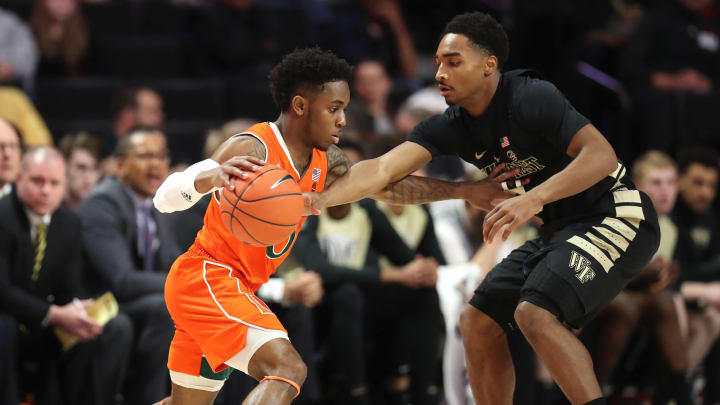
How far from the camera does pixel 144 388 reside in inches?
223

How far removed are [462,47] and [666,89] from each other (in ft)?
16.8

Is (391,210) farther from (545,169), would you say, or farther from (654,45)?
(654,45)

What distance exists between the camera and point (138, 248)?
19.9ft

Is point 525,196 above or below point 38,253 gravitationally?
above

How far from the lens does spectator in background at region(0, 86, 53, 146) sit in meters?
7.42

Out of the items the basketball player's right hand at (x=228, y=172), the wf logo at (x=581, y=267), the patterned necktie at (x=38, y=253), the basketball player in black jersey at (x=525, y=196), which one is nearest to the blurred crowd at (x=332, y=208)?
the patterned necktie at (x=38, y=253)

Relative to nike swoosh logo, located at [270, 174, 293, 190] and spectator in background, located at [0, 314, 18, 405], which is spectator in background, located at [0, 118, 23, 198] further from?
nike swoosh logo, located at [270, 174, 293, 190]

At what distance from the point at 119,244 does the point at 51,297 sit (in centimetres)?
50

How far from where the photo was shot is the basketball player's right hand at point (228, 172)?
3791 mm

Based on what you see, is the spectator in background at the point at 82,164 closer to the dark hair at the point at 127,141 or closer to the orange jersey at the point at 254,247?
the dark hair at the point at 127,141

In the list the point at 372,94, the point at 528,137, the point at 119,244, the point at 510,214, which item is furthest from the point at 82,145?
the point at 510,214

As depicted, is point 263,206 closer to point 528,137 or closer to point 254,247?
point 254,247

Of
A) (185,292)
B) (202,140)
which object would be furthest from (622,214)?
(202,140)

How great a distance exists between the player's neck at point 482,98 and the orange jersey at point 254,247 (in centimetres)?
76
